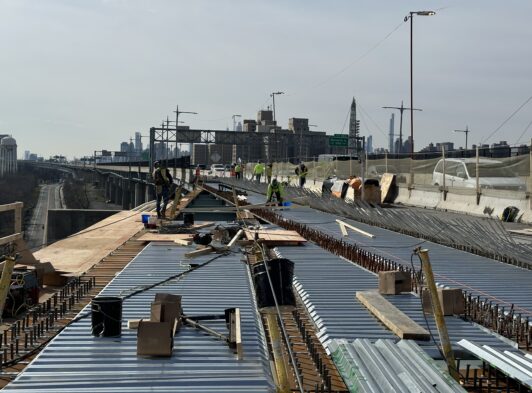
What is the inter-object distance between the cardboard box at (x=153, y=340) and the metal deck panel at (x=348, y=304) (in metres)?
2.03

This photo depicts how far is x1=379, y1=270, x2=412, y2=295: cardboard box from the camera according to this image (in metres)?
9.86

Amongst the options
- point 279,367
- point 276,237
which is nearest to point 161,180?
point 276,237

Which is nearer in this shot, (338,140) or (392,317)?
(392,317)

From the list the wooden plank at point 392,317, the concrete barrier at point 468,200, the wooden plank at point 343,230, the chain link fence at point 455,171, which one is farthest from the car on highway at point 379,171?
the wooden plank at point 392,317

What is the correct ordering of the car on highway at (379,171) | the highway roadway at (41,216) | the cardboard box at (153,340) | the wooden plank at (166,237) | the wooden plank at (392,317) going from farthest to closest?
the highway roadway at (41,216), the car on highway at (379,171), the wooden plank at (166,237), the wooden plank at (392,317), the cardboard box at (153,340)

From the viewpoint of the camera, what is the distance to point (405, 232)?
1919 centimetres

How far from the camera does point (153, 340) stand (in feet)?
22.5

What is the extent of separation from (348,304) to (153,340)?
11.5 feet

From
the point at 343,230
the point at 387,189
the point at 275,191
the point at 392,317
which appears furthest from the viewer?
the point at 387,189

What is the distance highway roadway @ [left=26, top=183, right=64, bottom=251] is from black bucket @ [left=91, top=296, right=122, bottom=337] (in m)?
44.5

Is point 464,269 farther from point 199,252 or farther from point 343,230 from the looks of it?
point 343,230

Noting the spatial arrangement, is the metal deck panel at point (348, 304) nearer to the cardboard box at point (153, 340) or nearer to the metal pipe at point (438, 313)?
the metal pipe at point (438, 313)

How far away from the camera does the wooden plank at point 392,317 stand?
746 cm

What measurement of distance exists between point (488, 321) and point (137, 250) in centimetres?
958
